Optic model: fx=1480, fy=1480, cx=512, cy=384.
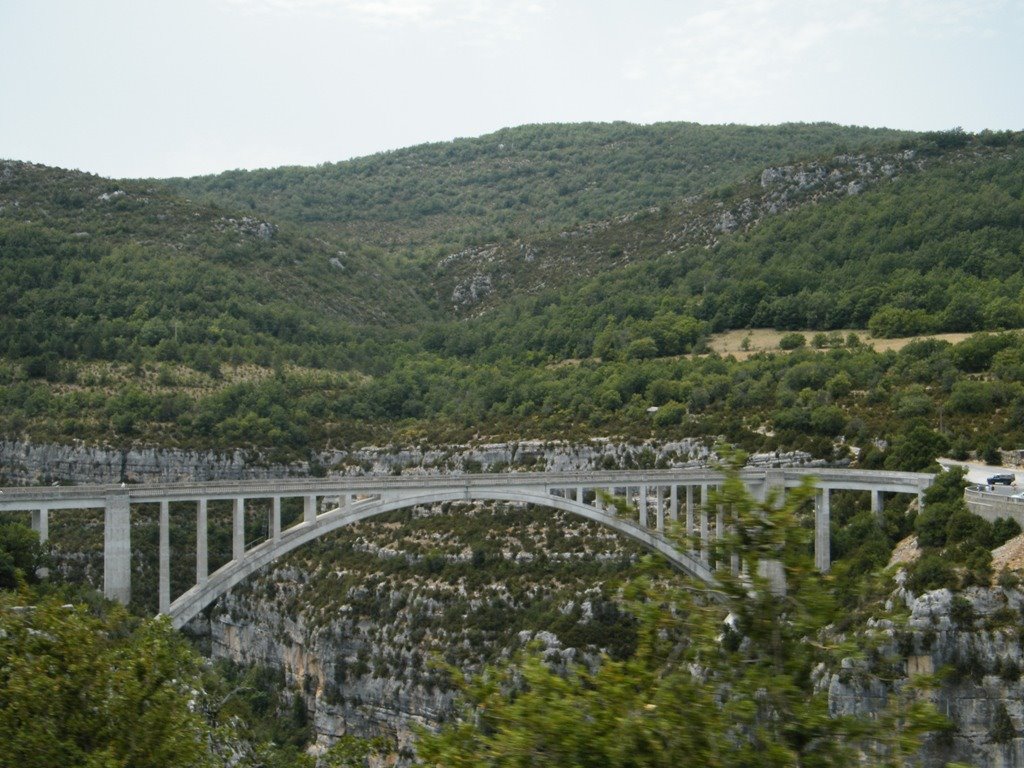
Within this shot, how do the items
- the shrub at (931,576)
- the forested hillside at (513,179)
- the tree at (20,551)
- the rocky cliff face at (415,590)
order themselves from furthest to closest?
the forested hillside at (513,179) → the rocky cliff face at (415,590) → the shrub at (931,576) → the tree at (20,551)

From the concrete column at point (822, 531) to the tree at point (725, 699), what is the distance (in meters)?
30.1

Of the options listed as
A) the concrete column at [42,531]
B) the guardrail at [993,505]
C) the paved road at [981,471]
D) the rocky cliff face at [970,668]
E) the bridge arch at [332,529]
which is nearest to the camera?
the rocky cliff face at [970,668]

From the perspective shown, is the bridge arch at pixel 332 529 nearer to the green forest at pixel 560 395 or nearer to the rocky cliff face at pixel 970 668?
the green forest at pixel 560 395

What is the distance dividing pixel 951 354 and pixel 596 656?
25370 millimetres

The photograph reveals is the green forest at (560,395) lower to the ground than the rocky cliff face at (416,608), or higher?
higher

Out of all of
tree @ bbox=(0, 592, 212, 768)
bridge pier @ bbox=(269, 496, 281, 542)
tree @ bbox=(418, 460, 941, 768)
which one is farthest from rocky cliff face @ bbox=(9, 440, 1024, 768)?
tree @ bbox=(418, 460, 941, 768)

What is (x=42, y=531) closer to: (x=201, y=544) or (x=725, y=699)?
(x=201, y=544)

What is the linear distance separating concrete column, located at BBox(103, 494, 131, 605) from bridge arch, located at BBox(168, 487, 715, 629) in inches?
58.7

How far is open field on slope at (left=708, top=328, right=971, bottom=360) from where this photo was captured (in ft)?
230

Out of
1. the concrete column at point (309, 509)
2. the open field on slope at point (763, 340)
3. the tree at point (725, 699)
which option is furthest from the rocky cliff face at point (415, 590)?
the tree at point (725, 699)

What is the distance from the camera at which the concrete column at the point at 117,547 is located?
3828 centimetres

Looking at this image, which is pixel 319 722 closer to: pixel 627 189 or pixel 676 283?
pixel 676 283

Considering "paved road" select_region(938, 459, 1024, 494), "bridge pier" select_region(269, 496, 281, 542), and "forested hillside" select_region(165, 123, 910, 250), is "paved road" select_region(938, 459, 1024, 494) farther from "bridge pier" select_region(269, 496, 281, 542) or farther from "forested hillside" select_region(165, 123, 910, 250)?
"forested hillside" select_region(165, 123, 910, 250)

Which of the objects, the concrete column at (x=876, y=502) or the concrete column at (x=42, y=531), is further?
the concrete column at (x=876, y=502)
